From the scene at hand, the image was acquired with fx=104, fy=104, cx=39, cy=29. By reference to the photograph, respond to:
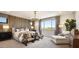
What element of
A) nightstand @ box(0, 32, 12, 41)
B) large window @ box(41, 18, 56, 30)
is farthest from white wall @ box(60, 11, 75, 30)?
nightstand @ box(0, 32, 12, 41)

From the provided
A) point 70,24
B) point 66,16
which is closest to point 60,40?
point 70,24

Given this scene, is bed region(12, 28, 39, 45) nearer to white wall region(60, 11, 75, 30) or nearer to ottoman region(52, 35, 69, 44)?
ottoman region(52, 35, 69, 44)

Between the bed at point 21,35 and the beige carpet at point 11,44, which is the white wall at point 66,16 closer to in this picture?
the bed at point 21,35

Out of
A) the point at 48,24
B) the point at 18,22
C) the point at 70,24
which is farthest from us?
the point at 48,24

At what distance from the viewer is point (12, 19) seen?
7.70 ft

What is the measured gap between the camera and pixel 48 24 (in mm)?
2494

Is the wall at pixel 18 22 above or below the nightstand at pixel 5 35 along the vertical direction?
above

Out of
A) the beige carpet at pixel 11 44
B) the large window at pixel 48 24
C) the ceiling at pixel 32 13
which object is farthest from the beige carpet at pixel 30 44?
the ceiling at pixel 32 13

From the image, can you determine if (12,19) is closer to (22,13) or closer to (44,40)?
(22,13)

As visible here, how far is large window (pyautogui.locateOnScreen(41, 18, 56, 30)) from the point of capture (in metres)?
2.42

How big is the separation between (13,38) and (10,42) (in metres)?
0.11

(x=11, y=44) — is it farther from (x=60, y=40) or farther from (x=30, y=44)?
(x=60, y=40)

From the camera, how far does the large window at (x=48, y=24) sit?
2420 millimetres
